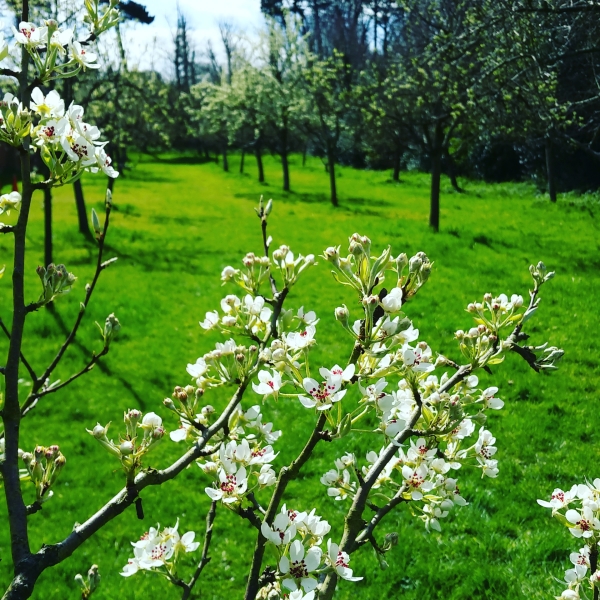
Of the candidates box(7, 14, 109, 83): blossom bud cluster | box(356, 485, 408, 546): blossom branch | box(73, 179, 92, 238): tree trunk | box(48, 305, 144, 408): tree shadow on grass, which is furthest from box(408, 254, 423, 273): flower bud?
box(73, 179, 92, 238): tree trunk

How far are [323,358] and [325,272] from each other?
3.72 metres

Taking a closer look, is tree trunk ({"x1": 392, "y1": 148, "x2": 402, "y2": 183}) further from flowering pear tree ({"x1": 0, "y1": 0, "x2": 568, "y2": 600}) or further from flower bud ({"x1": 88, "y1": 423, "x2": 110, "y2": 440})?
flower bud ({"x1": 88, "y1": 423, "x2": 110, "y2": 440})

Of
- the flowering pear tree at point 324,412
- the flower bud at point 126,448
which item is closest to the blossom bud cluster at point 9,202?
the flowering pear tree at point 324,412

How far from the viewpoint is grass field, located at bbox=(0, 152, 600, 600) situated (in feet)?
13.3

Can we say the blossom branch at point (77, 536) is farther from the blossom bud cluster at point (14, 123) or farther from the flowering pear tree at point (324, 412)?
the blossom bud cluster at point (14, 123)

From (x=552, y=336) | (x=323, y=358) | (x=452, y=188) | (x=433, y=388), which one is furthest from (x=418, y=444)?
(x=452, y=188)

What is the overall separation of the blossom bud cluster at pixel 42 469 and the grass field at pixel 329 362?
9.29ft

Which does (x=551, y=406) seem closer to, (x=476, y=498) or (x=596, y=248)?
(x=476, y=498)

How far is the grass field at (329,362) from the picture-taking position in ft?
13.3

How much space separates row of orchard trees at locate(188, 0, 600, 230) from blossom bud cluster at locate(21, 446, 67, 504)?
6.57 m

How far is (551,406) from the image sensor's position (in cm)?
602

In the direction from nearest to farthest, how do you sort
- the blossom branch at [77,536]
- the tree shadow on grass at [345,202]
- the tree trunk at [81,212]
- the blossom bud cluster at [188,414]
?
the blossom branch at [77,536], the blossom bud cluster at [188,414], the tree trunk at [81,212], the tree shadow on grass at [345,202]

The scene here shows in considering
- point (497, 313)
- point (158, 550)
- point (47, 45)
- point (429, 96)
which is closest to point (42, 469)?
point (158, 550)

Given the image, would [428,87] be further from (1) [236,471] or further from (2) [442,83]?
(1) [236,471]
